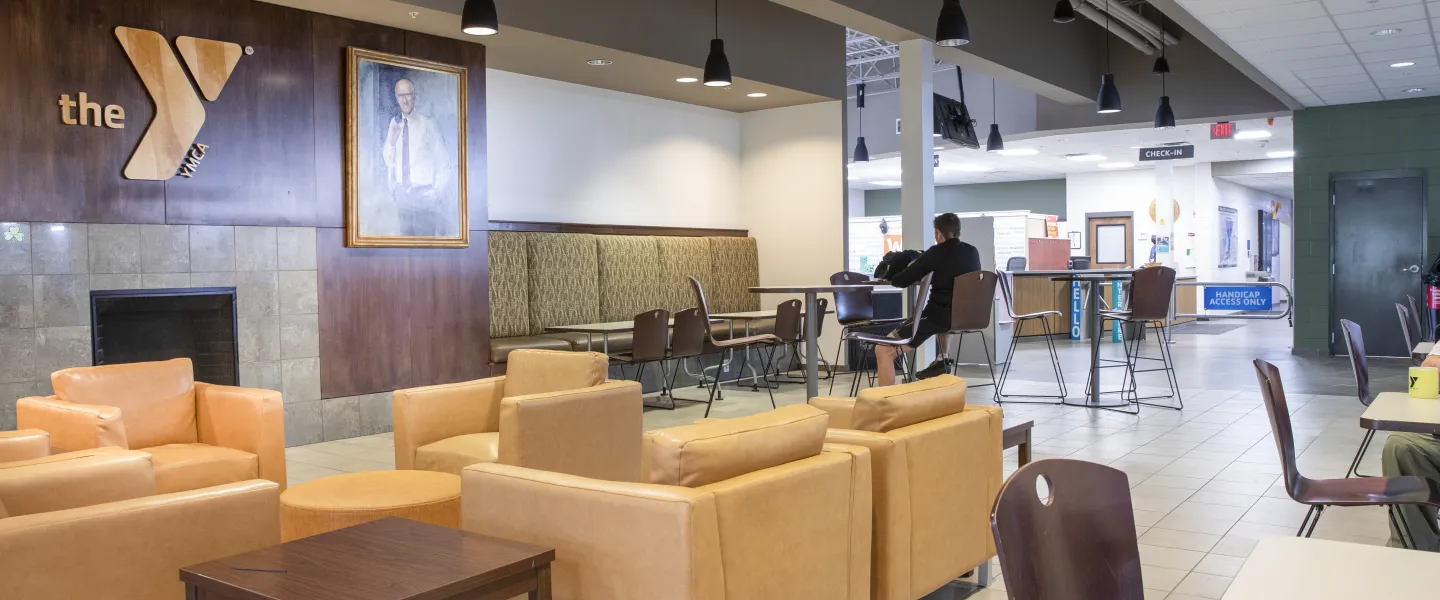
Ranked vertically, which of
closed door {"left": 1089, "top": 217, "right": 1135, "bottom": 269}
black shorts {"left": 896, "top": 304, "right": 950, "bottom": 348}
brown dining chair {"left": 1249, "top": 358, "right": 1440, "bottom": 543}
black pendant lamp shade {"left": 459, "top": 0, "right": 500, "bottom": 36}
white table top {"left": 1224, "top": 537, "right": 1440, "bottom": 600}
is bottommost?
brown dining chair {"left": 1249, "top": 358, "right": 1440, "bottom": 543}

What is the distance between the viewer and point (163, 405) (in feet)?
15.3

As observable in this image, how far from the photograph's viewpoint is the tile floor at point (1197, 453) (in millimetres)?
4129

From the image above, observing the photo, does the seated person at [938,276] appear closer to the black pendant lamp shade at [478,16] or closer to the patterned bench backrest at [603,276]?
the black pendant lamp shade at [478,16]

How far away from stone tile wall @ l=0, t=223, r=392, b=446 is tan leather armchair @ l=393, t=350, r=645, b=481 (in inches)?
100

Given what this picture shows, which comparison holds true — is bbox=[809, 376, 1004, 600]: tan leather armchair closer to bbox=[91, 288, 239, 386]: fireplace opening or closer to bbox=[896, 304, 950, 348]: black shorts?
bbox=[896, 304, 950, 348]: black shorts

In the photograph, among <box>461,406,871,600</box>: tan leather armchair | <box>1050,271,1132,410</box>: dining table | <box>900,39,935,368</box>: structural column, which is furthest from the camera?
<box>900,39,935,368</box>: structural column

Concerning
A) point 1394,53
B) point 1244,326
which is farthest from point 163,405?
point 1244,326

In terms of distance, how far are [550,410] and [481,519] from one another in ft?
4.45

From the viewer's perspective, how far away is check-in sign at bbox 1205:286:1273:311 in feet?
52.7

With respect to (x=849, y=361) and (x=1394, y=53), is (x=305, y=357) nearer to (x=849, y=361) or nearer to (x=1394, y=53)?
(x=849, y=361)

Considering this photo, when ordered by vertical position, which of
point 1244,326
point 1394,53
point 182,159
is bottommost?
point 1244,326

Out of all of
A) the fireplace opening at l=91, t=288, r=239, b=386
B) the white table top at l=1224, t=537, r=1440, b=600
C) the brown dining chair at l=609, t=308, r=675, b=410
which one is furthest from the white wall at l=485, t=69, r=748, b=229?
the white table top at l=1224, t=537, r=1440, b=600

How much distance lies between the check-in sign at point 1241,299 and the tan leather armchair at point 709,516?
49.6 feet

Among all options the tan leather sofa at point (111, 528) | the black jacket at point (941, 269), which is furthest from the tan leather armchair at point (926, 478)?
the black jacket at point (941, 269)
